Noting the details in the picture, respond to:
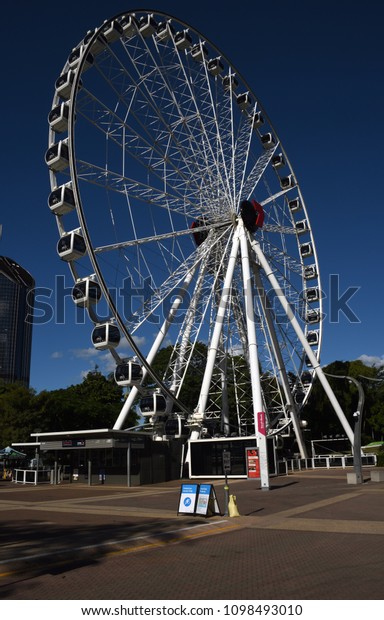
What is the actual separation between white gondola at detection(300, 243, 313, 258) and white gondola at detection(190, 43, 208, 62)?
1856cm

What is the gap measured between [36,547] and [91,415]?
180 feet

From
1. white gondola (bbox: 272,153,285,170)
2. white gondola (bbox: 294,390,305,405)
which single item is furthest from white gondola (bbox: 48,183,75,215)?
white gondola (bbox: 294,390,305,405)

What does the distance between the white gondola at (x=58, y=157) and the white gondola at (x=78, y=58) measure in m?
4.69

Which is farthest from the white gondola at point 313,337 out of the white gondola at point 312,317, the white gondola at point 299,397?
the white gondola at point 299,397

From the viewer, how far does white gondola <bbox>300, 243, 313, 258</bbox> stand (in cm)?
4981

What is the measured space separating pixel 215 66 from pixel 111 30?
12.5 metres

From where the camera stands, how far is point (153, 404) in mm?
32156

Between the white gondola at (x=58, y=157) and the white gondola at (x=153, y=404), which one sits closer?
the white gondola at (x=58, y=157)

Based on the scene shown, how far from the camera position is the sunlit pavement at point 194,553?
26.6ft

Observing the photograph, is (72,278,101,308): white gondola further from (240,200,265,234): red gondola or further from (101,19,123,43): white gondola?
(240,200,265,234): red gondola

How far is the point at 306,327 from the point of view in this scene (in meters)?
50.3

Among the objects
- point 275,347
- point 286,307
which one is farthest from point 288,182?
point 275,347

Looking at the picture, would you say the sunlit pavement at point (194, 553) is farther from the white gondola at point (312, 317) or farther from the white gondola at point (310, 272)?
the white gondola at point (310, 272)
